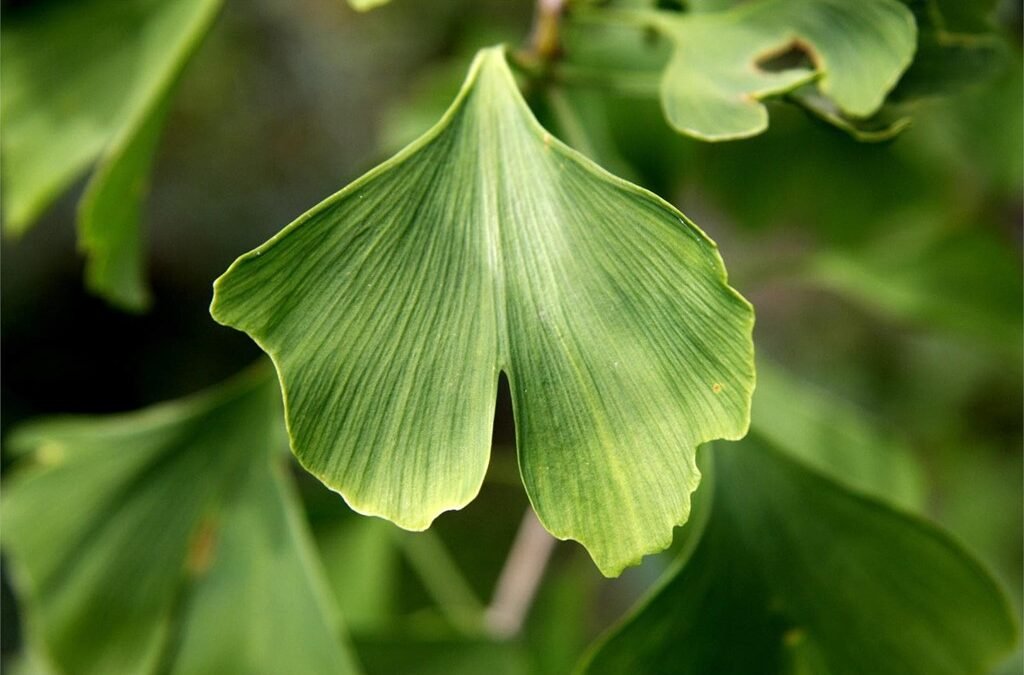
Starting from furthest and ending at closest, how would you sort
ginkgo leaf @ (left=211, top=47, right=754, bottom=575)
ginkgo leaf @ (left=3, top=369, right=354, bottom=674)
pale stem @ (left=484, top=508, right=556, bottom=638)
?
pale stem @ (left=484, top=508, right=556, bottom=638) < ginkgo leaf @ (left=3, top=369, right=354, bottom=674) < ginkgo leaf @ (left=211, top=47, right=754, bottom=575)

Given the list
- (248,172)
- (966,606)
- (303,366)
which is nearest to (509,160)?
(303,366)

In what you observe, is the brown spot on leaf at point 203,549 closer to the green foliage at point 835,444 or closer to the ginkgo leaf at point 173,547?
the ginkgo leaf at point 173,547

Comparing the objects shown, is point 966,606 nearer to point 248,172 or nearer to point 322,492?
point 322,492

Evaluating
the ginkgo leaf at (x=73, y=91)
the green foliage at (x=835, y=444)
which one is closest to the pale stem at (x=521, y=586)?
the green foliage at (x=835, y=444)

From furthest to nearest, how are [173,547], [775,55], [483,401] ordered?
[173,547], [775,55], [483,401]

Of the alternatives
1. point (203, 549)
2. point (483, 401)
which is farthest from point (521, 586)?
point (483, 401)

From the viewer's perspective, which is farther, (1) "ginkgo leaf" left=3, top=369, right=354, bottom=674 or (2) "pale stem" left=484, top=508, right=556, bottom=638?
(2) "pale stem" left=484, top=508, right=556, bottom=638

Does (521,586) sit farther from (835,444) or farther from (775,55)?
(775,55)

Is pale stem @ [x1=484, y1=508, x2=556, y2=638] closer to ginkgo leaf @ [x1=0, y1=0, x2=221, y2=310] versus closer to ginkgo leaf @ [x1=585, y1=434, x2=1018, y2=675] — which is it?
ginkgo leaf @ [x1=585, y1=434, x2=1018, y2=675]

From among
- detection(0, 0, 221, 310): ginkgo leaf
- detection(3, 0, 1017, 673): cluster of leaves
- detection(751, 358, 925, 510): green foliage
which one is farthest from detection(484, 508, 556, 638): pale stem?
detection(0, 0, 221, 310): ginkgo leaf
